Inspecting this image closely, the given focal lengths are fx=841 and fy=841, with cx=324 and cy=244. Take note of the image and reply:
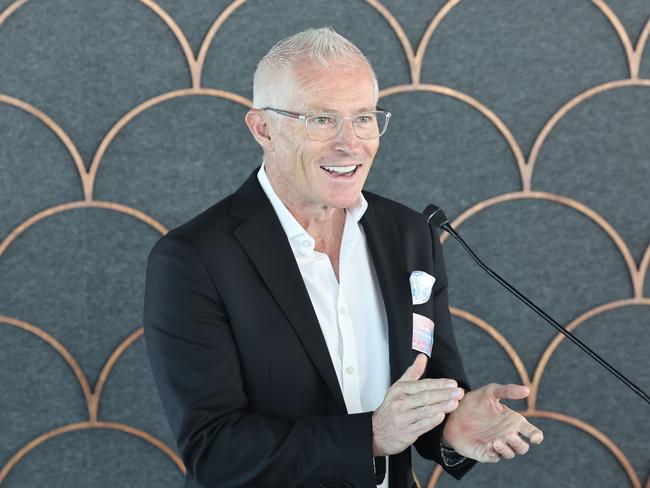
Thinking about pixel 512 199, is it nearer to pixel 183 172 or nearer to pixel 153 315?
pixel 183 172

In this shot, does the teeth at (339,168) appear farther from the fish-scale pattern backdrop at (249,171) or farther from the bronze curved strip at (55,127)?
the bronze curved strip at (55,127)

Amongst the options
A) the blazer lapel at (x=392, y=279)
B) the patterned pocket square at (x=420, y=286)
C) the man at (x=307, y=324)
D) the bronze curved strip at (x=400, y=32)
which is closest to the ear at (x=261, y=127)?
the man at (x=307, y=324)

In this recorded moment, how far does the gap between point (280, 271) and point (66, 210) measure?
1.22 meters

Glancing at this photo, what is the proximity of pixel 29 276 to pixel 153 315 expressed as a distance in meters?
1.20

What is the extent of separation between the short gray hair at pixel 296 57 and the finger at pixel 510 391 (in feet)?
1.96

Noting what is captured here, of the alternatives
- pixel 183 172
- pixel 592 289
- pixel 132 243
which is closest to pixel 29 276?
pixel 132 243

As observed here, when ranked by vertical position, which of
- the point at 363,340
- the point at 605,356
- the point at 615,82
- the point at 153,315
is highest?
the point at 615,82

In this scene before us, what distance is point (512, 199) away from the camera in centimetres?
248

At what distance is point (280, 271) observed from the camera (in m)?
1.41

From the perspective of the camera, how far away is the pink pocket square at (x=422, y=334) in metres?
1.48

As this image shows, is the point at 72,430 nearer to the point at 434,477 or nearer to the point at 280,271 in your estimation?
the point at 434,477

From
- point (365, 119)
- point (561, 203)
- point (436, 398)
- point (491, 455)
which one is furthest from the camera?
point (561, 203)

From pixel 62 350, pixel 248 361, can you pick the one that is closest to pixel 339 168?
pixel 248 361

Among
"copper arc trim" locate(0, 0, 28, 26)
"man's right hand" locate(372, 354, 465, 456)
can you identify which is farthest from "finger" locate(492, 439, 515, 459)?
"copper arc trim" locate(0, 0, 28, 26)
